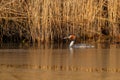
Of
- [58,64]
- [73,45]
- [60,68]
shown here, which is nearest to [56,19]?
[73,45]

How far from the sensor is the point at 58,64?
867 centimetres

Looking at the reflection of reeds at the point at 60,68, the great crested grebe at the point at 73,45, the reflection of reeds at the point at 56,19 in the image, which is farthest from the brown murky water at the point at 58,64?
the reflection of reeds at the point at 56,19

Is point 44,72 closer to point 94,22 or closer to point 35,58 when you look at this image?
point 35,58

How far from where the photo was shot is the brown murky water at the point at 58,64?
7.20 meters

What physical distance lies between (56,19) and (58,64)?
15.5ft

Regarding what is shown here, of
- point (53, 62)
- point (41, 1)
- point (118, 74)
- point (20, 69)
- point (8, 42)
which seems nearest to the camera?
point (118, 74)

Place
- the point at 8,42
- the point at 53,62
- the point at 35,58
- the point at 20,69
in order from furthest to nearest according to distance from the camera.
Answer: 1. the point at 8,42
2. the point at 35,58
3. the point at 53,62
4. the point at 20,69

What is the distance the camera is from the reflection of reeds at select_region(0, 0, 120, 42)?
13.0m

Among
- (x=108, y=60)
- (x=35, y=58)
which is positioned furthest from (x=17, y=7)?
(x=108, y=60)

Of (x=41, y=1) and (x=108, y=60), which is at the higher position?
(x=41, y=1)

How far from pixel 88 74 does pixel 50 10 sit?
574cm

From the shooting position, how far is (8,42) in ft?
45.3

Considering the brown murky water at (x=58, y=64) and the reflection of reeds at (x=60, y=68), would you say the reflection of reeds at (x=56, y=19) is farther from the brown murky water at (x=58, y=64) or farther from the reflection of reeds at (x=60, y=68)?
the reflection of reeds at (x=60, y=68)

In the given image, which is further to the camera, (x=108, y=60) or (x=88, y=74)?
(x=108, y=60)
